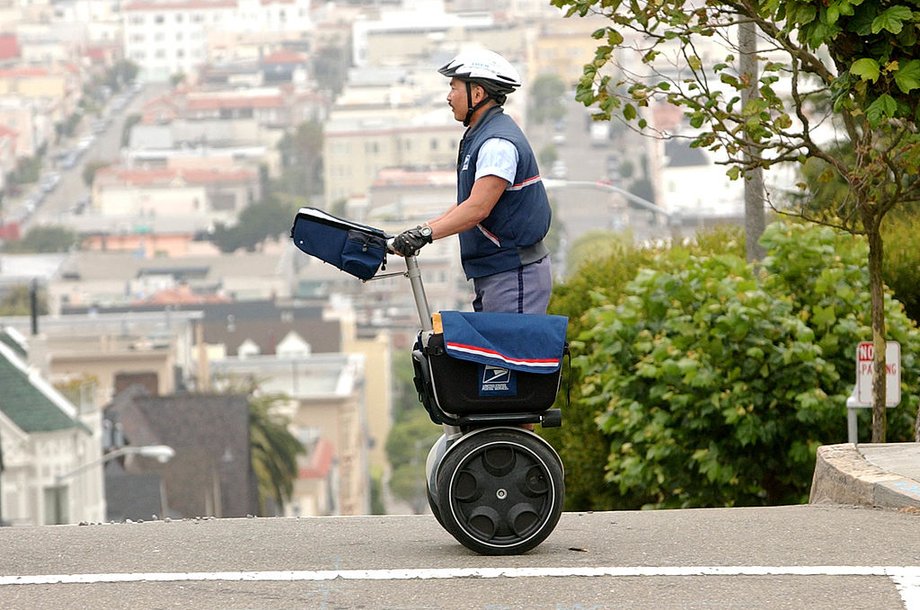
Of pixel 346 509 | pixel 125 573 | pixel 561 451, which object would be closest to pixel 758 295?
pixel 561 451

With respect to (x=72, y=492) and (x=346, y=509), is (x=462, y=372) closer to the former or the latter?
(x=72, y=492)

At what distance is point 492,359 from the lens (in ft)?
24.1

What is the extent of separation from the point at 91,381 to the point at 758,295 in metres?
49.4

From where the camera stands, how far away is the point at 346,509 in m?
106

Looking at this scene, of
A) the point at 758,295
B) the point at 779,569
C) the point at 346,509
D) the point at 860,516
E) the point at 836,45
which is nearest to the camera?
the point at 779,569

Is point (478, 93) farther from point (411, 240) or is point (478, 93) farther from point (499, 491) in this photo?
point (499, 491)

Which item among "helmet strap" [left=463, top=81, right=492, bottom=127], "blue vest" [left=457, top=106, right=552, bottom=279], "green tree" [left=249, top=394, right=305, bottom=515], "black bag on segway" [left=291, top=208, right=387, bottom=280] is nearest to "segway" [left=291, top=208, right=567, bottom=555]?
"black bag on segway" [left=291, top=208, right=387, bottom=280]

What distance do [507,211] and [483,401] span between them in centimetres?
74

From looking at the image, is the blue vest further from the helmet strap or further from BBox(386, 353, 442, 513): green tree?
BBox(386, 353, 442, 513): green tree

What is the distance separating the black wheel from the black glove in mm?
773

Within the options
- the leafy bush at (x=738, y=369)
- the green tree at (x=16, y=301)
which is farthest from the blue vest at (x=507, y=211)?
the green tree at (x=16, y=301)

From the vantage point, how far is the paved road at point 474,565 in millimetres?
6688

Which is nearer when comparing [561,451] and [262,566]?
[262,566]

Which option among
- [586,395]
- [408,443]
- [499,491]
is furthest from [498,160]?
[408,443]
